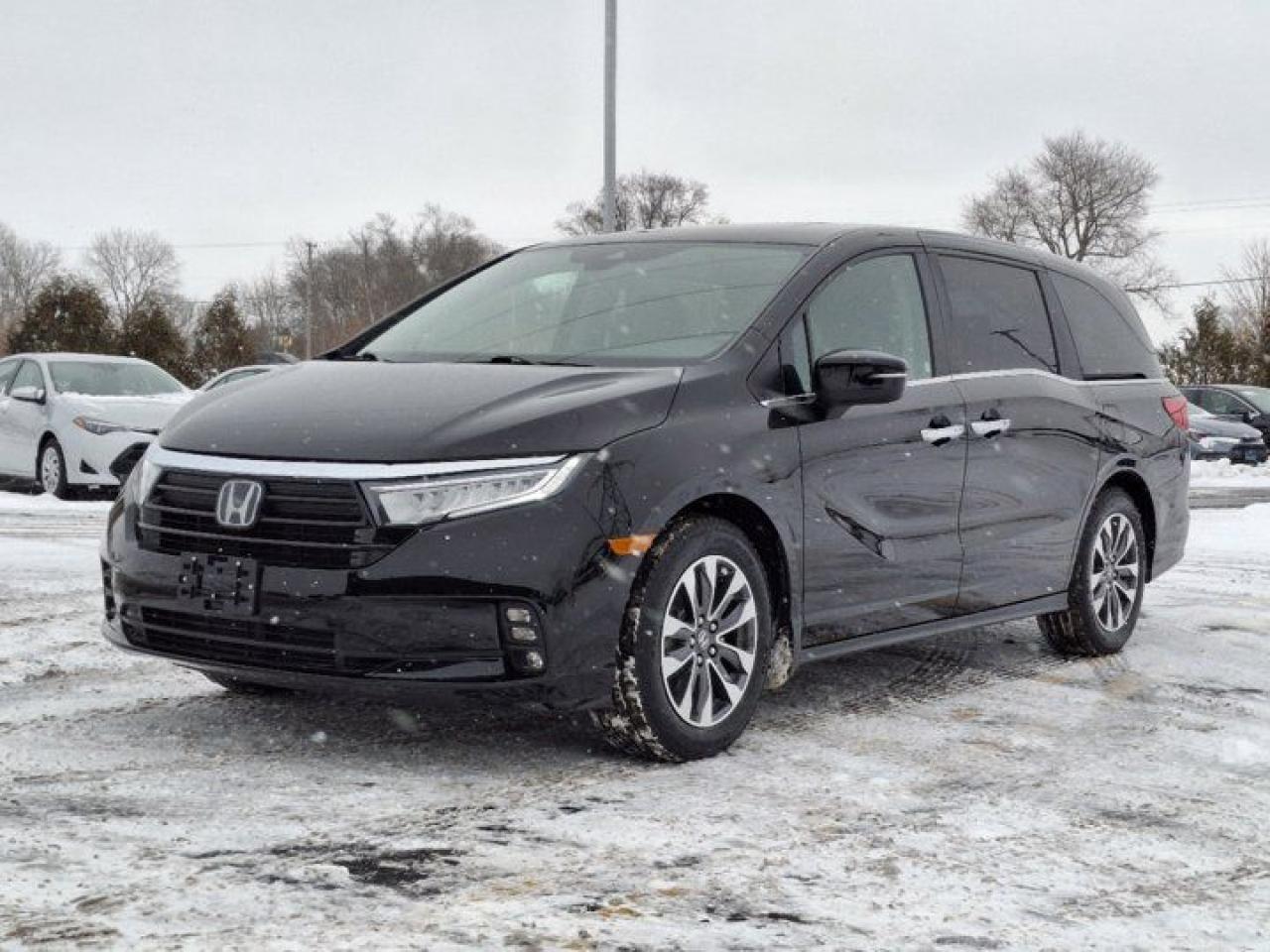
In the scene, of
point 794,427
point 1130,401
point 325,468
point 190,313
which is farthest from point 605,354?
point 190,313

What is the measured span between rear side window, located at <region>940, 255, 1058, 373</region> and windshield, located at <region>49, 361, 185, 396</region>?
1083 centimetres

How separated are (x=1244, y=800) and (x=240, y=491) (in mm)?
2820

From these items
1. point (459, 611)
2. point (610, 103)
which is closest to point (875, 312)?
point (459, 611)

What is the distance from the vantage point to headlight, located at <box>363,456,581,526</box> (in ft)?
14.2

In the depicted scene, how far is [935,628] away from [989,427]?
0.77 m

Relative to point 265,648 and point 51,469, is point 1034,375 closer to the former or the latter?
point 265,648

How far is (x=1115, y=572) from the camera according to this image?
23.3 feet

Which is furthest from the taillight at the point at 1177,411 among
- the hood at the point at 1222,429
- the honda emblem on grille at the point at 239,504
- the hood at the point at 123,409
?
the hood at the point at 1222,429

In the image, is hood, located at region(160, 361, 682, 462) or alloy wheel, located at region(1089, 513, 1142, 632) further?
alloy wheel, located at region(1089, 513, 1142, 632)

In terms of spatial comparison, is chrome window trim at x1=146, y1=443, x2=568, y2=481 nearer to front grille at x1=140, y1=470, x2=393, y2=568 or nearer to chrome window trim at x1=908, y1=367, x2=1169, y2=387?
front grille at x1=140, y1=470, x2=393, y2=568

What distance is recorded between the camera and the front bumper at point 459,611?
4.33 metres

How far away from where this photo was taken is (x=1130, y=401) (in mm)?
7188

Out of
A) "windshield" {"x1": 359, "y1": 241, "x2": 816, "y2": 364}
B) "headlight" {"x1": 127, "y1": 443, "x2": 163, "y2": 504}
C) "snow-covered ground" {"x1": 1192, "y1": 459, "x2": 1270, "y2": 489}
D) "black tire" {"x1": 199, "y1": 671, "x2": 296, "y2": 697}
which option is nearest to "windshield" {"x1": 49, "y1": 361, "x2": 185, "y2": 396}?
"windshield" {"x1": 359, "y1": 241, "x2": 816, "y2": 364}

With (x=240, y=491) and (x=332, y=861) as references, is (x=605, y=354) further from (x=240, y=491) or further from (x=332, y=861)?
(x=332, y=861)
